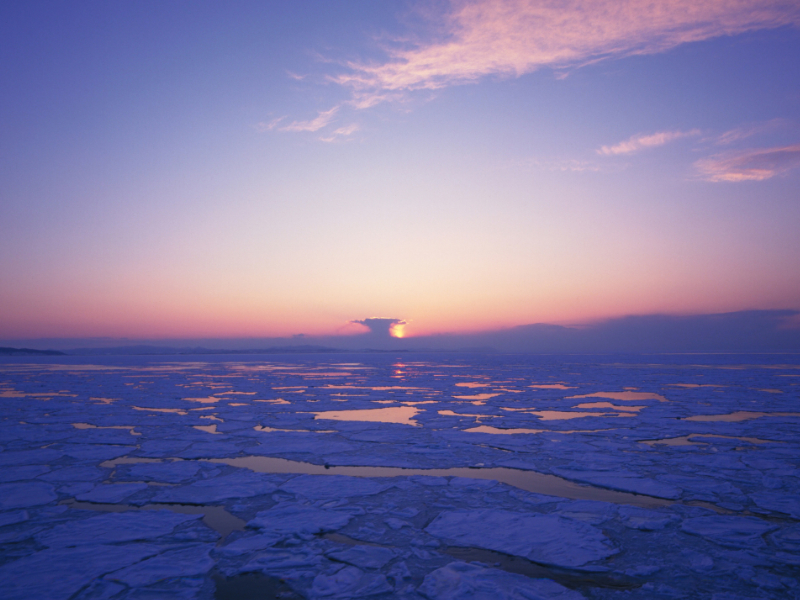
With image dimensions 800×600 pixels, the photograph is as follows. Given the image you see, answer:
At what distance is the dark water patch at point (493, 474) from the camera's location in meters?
3.43

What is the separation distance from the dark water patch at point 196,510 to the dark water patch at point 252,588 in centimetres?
66

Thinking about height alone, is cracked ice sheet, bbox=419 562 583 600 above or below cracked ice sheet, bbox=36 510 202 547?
below

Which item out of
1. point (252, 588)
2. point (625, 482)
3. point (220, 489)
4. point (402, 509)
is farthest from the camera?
point (625, 482)

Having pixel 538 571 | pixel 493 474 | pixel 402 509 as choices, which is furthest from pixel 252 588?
pixel 493 474

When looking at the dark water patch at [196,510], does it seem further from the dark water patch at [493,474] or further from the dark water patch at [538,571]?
the dark water patch at [493,474]

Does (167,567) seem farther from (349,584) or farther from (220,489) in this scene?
(220,489)

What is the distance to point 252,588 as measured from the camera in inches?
84.3

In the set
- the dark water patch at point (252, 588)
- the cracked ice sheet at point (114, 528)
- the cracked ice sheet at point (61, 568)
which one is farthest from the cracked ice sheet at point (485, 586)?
the cracked ice sheet at point (114, 528)

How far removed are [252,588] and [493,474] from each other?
2.47 meters

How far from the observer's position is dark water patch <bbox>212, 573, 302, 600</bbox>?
2.07 meters

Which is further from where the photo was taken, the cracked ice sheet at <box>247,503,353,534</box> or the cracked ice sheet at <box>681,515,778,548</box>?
the cracked ice sheet at <box>247,503,353,534</box>

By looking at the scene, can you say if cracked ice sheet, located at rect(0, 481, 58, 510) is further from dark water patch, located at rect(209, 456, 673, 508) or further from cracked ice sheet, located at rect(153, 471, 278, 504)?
dark water patch, located at rect(209, 456, 673, 508)

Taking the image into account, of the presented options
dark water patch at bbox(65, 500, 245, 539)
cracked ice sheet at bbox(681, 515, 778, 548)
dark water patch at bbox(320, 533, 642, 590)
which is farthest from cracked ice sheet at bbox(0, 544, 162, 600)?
cracked ice sheet at bbox(681, 515, 778, 548)

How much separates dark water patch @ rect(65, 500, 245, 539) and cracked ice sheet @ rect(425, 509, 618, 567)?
4.21 ft
